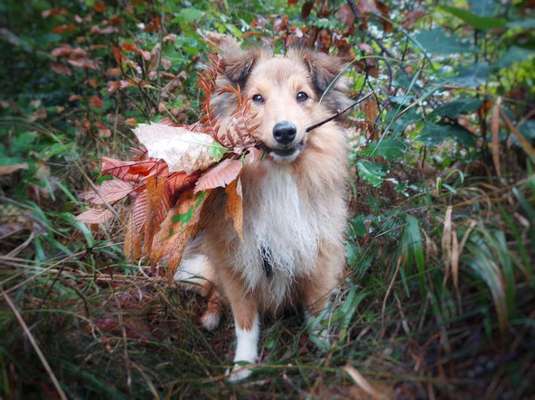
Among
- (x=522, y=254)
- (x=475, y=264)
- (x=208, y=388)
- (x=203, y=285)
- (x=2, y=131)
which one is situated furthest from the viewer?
(x=2, y=131)

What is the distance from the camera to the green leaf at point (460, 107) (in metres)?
1.85

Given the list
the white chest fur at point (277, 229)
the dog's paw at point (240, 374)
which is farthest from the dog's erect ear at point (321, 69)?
the dog's paw at point (240, 374)

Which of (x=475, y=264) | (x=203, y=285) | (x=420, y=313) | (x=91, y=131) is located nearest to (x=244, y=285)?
(x=203, y=285)

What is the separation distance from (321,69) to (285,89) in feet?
1.08

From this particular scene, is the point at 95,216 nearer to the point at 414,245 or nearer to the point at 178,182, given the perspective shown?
the point at 178,182

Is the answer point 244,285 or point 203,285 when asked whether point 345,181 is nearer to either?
point 244,285

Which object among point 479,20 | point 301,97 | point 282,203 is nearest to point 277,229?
point 282,203

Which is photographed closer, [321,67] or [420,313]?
[420,313]

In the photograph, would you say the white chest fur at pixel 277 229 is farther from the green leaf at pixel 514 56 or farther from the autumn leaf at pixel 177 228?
the green leaf at pixel 514 56

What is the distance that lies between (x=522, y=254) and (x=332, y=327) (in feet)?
3.61

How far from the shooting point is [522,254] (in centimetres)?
155

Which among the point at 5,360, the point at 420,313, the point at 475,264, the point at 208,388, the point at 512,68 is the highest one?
the point at 512,68

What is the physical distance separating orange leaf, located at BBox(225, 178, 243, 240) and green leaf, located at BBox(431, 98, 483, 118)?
1.00 m

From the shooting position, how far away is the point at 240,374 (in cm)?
222
